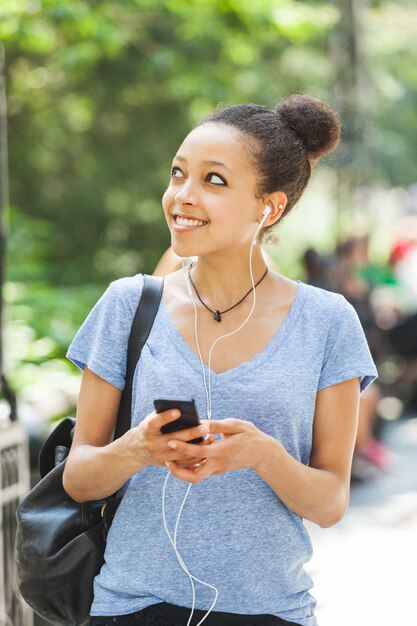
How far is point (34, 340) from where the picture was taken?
7961 mm

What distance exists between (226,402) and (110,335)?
0.30 meters

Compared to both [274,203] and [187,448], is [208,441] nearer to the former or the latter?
[187,448]

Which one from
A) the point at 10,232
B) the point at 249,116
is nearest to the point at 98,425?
the point at 249,116

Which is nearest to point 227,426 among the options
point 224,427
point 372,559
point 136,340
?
point 224,427

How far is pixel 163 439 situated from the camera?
1.84 metres

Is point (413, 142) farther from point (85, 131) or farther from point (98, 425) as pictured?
point (98, 425)

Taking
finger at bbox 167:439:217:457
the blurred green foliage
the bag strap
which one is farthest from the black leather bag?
the blurred green foliage

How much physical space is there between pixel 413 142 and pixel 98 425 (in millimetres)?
24021

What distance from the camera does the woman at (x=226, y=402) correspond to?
204 centimetres

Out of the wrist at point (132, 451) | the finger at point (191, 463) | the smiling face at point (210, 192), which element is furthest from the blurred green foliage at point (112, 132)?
the finger at point (191, 463)

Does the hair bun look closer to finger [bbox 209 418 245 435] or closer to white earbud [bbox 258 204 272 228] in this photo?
white earbud [bbox 258 204 272 228]

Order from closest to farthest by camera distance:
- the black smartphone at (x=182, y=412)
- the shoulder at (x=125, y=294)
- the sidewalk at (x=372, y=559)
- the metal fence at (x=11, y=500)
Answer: the black smartphone at (x=182, y=412) → the shoulder at (x=125, y=294) → the metal fence at (x=11, y=500) → the sidewalk at (x=372, y=559)

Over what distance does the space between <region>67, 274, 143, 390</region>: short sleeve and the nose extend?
217 mm

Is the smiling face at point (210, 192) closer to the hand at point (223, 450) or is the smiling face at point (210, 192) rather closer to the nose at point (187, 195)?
the nose at point (187, 195)
